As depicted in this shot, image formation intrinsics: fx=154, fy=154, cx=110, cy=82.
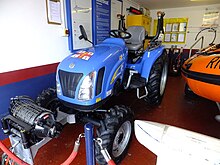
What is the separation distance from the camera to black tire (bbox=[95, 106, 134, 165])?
1249mm

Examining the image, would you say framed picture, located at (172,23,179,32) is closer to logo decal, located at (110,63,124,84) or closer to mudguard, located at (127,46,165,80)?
mudguard, located at (127,46,165,80)

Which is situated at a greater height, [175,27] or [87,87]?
[175,27]

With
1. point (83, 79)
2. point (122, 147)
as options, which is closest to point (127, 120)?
point (122, 147)

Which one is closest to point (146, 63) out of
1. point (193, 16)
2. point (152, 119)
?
point (152, 119)

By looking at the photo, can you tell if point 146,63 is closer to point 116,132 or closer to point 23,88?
point 116,132

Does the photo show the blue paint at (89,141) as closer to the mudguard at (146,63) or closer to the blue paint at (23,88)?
the blue paint at (23,88)

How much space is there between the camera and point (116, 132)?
50.8 inches

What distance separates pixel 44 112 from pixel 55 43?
54.5 inches

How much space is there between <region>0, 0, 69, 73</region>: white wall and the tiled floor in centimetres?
97

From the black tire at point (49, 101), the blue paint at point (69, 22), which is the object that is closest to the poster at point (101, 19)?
the blue paint at point (69, 22)

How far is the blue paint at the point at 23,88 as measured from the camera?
1615mm

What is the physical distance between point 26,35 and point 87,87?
1078 millimetres

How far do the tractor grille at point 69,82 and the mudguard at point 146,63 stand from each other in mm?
1083

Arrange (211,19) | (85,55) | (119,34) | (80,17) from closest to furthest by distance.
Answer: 1. (85,55)
2. (119,34)
3. (80,17)
4. (211,19)
